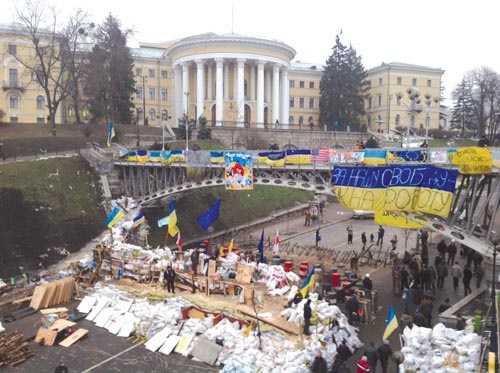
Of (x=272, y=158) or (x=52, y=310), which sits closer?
(x=52, y=310)

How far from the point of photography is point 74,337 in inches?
720

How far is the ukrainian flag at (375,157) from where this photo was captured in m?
22.8

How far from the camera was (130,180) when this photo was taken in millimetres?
37375

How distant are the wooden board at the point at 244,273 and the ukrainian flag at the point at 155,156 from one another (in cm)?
1241

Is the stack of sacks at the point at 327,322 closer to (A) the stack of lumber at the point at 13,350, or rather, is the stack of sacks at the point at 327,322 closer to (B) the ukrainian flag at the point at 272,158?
(A) the stack of lumber at the point at 13,350

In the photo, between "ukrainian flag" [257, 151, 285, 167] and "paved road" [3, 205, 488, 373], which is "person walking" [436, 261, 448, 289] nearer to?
"paved road" [3, 205, 488, 373]

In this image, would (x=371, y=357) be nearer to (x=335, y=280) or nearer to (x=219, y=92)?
(x=335, y=280)

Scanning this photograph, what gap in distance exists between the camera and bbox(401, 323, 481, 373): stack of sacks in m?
13.0

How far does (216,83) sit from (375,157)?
40.8m

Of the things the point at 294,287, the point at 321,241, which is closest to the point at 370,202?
the point at 294,287

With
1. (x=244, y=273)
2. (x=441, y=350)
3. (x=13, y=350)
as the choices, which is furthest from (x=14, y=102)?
(x=441, y=350)

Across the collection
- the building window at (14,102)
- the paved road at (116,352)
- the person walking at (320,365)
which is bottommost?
the paved road at (116,352)

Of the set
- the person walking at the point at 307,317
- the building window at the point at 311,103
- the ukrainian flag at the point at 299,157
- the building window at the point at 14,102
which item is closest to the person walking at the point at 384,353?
the person walking at the point at 307,317

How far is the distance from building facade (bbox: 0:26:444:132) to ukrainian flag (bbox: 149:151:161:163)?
1989 centimetres
